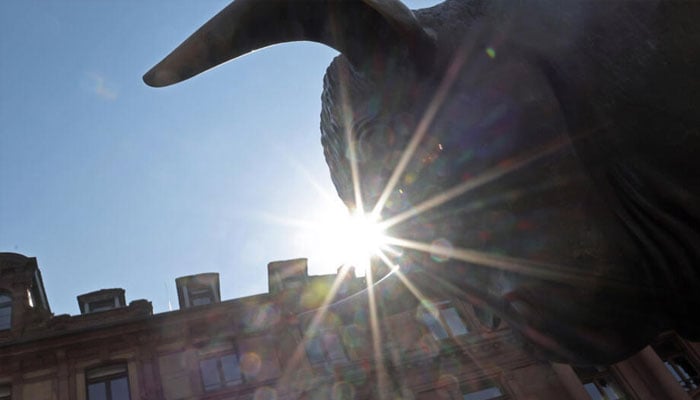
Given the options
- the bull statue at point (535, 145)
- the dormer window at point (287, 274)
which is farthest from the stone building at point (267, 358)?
the bull statue at point (535, 145)

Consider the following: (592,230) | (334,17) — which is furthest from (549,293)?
(334,17)

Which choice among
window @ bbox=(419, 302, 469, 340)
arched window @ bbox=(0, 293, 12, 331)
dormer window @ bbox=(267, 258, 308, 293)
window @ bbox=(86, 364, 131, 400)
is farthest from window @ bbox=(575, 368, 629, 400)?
arched window @ bbox=(0, 293, 12, 331)

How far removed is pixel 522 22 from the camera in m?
1.59

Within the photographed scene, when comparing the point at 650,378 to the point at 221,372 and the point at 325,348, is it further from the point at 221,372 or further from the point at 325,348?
the point at 221,372

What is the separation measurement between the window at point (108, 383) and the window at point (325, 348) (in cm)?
560

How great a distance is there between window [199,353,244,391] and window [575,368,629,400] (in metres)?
11.0

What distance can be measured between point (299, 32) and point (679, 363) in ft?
66.6

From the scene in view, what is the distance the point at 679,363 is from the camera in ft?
57.1

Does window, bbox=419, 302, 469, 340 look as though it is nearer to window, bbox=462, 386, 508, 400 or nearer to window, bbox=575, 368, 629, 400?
window, bbox=462, 386, 508, 400

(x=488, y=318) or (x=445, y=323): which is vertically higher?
(x=445, y=323)

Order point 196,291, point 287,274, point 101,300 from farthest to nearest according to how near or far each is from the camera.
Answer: point 287,274 < point 196,291 < point 101,300

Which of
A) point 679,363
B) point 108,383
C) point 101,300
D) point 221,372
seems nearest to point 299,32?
point 221,372

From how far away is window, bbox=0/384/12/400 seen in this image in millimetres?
14914

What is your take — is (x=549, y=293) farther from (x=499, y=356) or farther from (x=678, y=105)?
(x=499, y=356)
